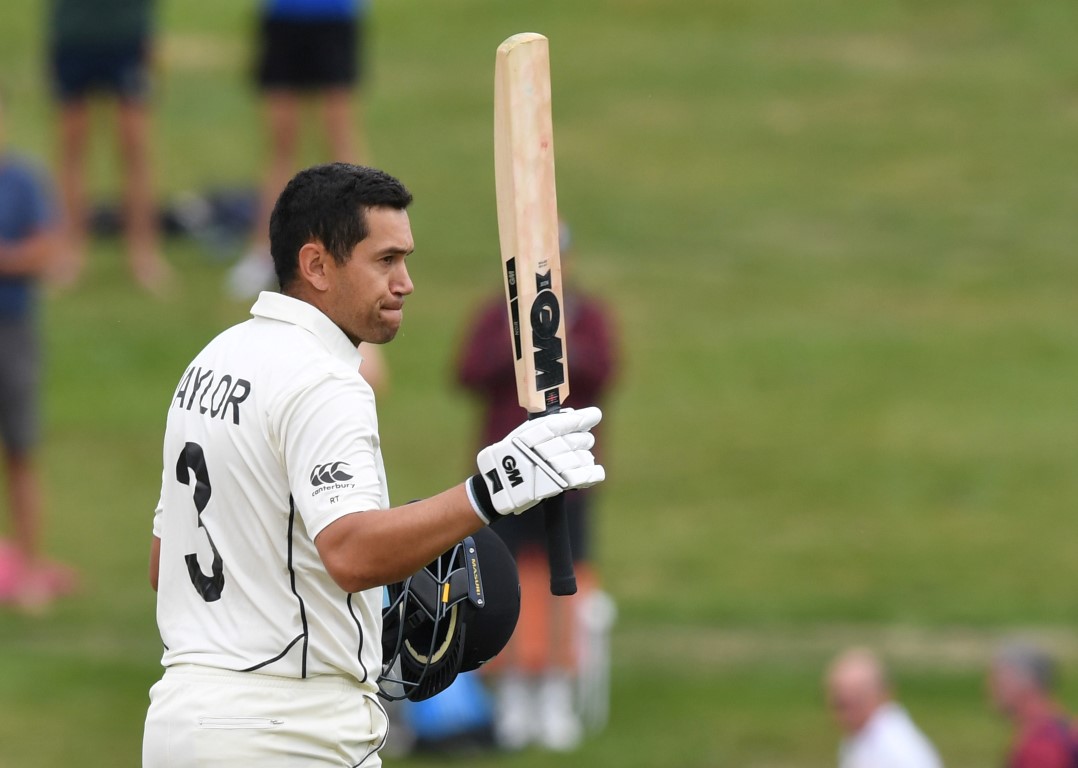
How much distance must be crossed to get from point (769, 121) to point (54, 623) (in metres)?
10.1

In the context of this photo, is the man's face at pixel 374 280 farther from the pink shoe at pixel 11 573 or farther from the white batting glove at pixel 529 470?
the pink shoe at pixel 11 573

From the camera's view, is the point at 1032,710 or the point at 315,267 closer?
the point at 315,267

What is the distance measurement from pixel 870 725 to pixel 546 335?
4726 mm

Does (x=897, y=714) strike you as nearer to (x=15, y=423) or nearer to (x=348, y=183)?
(x=15, y=423)

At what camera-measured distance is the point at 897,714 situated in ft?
29.0

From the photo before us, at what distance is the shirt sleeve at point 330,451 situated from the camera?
392 cm

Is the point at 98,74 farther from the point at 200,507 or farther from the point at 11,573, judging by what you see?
the point at 200,507

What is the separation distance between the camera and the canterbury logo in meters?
3.93

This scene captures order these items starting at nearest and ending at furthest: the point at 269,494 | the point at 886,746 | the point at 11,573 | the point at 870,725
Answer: the point at 269,494, the point at 886,746, the point at 870,725, the point at 11,573

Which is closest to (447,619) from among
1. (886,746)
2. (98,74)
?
(886,746)

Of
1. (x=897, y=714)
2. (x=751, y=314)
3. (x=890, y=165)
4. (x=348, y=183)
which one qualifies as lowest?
(x=897, y=714)

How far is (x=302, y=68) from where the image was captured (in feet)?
42.2

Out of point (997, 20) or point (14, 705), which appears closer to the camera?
point (14, 705)

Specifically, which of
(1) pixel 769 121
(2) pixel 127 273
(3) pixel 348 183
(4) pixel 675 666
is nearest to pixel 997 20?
Answer: (1) pixel 769 121
